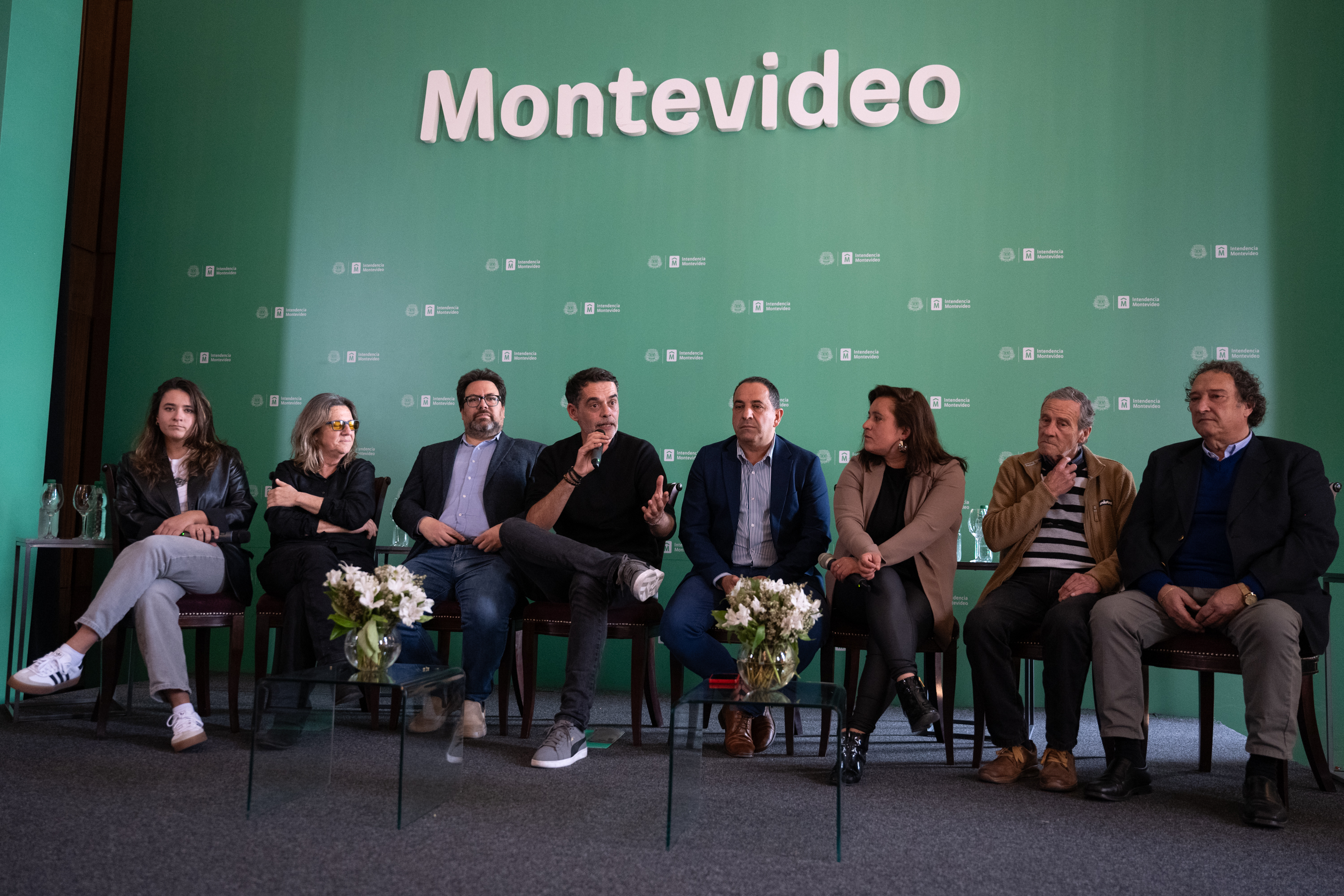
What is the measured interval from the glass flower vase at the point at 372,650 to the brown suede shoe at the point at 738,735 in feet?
3.71

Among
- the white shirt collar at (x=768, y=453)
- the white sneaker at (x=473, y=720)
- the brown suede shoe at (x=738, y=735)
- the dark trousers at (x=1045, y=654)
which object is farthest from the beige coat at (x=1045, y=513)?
the white sneaker at (x=473, y=720)

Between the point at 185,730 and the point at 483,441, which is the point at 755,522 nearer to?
the point at 483,441

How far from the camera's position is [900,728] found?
3785 mm

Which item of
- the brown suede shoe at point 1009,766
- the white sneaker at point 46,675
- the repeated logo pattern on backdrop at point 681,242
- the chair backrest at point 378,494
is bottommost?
the brown suede shoe at point 1009,766

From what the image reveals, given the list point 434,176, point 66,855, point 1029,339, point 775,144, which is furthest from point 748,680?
point 434,176

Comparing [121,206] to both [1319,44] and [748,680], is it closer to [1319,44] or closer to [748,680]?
[748,680]

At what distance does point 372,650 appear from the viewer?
2.50 metres

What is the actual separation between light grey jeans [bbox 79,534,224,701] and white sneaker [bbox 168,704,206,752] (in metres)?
0.11

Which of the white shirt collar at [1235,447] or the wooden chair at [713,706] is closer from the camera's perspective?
the white shirt collar at [1235,447]

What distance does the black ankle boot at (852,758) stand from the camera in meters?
2.80

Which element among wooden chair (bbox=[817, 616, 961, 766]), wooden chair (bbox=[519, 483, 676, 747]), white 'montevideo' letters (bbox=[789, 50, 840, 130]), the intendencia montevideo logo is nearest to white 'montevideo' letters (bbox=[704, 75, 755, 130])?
the intendencia montevideo logo

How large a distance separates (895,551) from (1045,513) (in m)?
0.53

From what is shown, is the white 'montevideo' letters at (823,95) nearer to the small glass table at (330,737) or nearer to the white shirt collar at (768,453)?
the white shirt collar at (768,453)

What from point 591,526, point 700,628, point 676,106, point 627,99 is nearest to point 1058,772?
point 700,628
